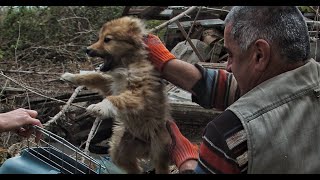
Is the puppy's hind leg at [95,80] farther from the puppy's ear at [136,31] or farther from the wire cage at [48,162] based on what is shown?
the wire cage at [48,162]

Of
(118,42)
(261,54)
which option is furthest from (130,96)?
(261,54)

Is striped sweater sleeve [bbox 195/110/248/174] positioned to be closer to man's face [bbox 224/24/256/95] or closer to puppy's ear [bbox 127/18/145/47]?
man's face [bbox 224/24/256/95]

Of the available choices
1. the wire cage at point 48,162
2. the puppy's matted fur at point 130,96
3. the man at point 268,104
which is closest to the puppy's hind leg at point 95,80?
the puppy's matted fur at point 130,96

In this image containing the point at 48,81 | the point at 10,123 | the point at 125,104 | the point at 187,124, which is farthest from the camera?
the point at 48,81

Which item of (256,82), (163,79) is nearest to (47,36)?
(163,79)

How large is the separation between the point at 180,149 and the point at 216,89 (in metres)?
0.42

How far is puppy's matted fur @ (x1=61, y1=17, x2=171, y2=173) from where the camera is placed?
269 cm

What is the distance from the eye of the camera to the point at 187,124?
446 centimetres

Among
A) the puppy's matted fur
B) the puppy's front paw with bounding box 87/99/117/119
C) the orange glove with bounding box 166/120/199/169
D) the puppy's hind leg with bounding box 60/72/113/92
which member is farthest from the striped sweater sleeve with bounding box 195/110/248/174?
the puppy's hind leg with bounding box 60/72/113/92

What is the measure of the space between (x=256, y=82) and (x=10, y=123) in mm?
1185

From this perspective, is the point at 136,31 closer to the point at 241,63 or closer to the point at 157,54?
the point at 157,54

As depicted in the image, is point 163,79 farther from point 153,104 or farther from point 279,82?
point 279,82

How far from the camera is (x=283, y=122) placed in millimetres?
1657

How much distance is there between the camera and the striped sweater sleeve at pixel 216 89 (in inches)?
103
